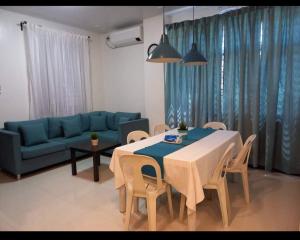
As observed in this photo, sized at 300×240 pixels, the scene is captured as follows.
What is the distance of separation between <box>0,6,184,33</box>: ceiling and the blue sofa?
1.94 metres

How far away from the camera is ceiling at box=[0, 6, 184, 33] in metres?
4.07

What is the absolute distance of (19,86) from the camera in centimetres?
430

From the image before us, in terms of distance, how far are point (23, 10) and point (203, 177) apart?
4.16m

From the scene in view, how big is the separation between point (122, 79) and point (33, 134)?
8.07 ft

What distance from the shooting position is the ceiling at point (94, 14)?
13.3ft

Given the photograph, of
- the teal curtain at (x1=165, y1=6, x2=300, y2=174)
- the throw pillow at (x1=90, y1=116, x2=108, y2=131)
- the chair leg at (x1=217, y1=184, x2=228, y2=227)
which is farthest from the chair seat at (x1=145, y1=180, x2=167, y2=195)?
the throw pillow at (x1=90, y1=116, x2=108, y2=131)

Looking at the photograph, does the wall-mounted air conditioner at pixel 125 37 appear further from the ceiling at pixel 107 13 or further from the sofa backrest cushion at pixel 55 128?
the sofa backrest cushion at pixel 55 128

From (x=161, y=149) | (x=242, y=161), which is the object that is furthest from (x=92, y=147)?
(x=242, y=161)

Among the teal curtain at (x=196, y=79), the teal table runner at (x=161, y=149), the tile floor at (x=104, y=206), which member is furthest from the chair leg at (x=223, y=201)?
the teal curtain at (x=196, y=79)

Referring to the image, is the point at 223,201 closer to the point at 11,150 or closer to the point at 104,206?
the point at 104,206

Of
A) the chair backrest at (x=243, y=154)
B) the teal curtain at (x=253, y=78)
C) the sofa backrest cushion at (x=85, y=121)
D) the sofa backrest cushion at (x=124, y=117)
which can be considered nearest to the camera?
the chair backrest at (x=243, y=154)

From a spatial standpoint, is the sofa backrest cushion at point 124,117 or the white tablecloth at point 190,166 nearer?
the white tablecloth at point 190,166

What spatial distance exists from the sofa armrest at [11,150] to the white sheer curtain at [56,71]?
3.36ft

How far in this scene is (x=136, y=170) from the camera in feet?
6.59
